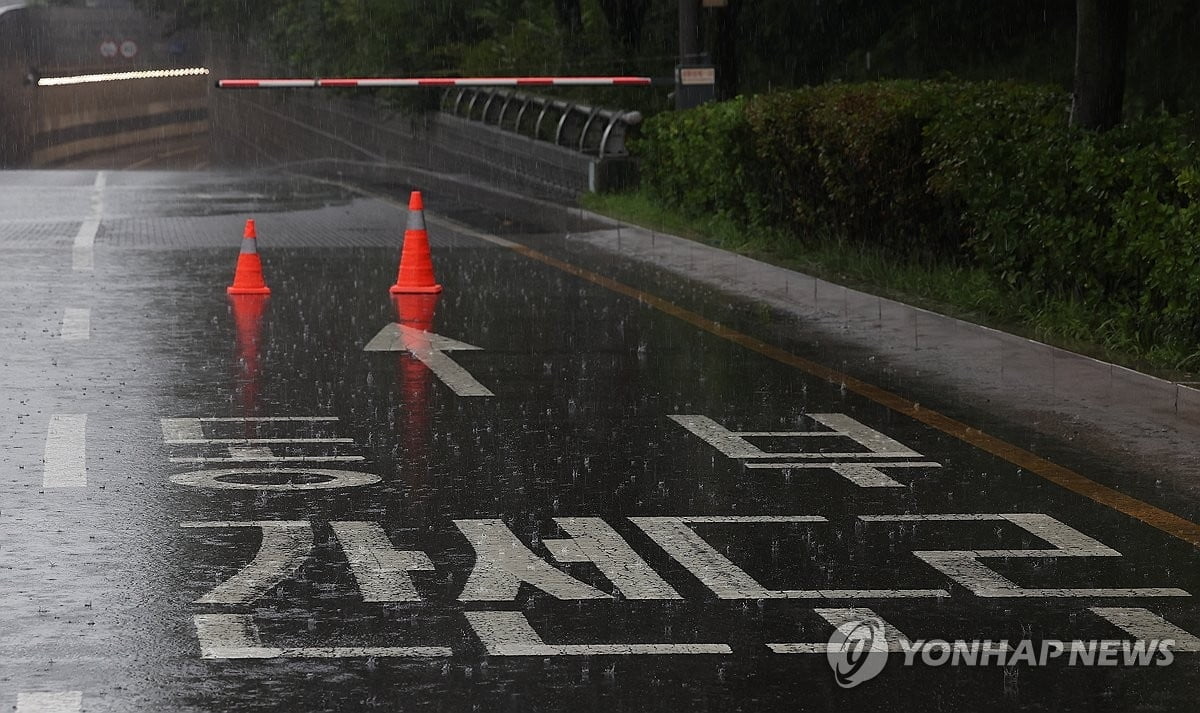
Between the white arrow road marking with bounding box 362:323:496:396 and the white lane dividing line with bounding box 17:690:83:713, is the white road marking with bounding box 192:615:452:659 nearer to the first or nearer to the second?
the white lane dividing line with bounding box 17:690:83:713

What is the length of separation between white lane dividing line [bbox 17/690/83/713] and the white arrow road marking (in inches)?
224

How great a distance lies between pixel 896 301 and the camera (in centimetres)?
1504

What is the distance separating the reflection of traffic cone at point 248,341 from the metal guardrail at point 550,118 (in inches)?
444

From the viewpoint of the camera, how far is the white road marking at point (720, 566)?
6.62 metres

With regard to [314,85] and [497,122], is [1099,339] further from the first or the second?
[497,122]

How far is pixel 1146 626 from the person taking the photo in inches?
246

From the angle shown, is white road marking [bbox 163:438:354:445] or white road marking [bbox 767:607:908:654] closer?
white road marking [bbox 767:607:908:654]

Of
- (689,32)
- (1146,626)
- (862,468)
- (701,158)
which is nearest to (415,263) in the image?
(701,158)

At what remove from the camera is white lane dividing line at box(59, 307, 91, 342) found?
13344 millimetres

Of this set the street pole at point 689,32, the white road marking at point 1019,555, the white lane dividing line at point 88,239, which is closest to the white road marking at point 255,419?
the white road marking at point 1019,555

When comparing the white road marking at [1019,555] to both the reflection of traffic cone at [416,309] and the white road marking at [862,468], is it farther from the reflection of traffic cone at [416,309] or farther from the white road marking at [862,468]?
the reflection of traffic cone at [416,309]

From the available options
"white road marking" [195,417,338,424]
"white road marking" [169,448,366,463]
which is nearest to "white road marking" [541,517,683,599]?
"white road marking" [169,448,366,463]

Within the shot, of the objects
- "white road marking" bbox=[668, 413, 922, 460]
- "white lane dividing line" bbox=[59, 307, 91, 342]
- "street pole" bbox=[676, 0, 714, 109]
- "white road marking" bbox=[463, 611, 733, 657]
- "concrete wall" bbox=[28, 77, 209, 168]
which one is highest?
"street pole" bbox=[676, 0, 714, 109]

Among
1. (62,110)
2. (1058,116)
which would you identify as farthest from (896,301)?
(62,110)
